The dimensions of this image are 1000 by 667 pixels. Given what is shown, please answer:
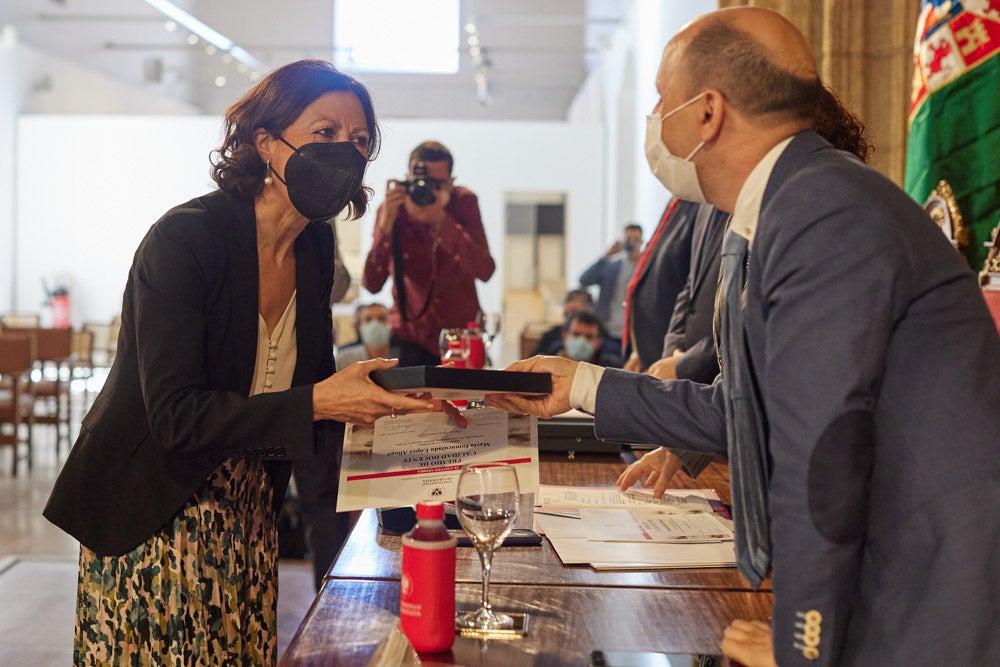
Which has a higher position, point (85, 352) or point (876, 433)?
point (876, 433)

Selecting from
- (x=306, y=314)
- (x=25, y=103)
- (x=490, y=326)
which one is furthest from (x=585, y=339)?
(x=25, y=103)

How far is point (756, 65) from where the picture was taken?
126cm

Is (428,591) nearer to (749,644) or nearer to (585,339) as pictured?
(749,644)

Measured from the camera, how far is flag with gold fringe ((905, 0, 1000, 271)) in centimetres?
233

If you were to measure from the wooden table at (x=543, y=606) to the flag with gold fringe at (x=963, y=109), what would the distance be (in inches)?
51.9

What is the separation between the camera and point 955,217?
2418 mm

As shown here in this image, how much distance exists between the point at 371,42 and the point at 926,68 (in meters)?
12.8

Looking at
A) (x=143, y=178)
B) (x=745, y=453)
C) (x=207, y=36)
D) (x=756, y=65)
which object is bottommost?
(x=745, y=453)

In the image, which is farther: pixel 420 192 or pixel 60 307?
pixel 60 307

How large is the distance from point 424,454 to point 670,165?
0.56m

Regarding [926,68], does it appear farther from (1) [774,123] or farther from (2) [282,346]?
(2) [282,346]

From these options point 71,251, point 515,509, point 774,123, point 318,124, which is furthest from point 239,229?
point 71,251

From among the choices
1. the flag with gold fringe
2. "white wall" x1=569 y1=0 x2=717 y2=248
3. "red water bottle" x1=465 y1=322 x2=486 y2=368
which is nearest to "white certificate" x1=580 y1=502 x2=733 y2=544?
the flag with gold fringe

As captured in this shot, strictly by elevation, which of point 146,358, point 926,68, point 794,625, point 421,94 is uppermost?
point 421,94
